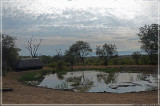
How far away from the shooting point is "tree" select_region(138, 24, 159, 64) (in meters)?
27.8

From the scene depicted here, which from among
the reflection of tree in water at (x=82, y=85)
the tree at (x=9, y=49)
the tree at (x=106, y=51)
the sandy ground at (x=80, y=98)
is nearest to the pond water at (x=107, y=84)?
the reflection of tree in water at (x=82, y=85)

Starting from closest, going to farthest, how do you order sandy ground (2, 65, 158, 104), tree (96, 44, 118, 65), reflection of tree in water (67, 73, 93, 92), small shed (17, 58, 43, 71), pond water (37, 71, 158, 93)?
sandy ground (2, 65, 158, 104)
pond water (37, 71, 158, 93)
reflection of tree in water (67, 73, 93, 92)
small shed (17, 58, 43, 71)
tree (96, 44, 118, 65)

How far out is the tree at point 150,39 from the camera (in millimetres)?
27812

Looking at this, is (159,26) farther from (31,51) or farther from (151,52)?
(31,51)

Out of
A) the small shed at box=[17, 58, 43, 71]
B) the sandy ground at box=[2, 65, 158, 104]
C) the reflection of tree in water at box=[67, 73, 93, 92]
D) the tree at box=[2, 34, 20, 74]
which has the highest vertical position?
the tree at box=[2, 34, 20, 74]

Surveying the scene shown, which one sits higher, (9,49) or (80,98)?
(9,49)

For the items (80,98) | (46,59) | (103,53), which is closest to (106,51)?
(103,53)

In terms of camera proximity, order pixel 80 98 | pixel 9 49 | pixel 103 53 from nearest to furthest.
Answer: pixel 80 98, pixel 9 49, pixel 103 53

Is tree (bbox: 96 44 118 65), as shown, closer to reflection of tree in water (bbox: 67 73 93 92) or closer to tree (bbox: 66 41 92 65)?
tree (bbox: 66 41 92 65)

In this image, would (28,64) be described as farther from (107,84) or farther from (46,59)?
(46,59)

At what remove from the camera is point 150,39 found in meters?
28.3

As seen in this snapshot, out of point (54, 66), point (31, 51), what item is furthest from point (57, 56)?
point (54, 66)

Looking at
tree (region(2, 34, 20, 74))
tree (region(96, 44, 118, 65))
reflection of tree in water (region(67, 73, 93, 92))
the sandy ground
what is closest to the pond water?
reflection of tree in water (region(67, 73, 93, 92))

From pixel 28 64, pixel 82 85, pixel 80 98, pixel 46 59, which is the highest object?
pixel 46 59
